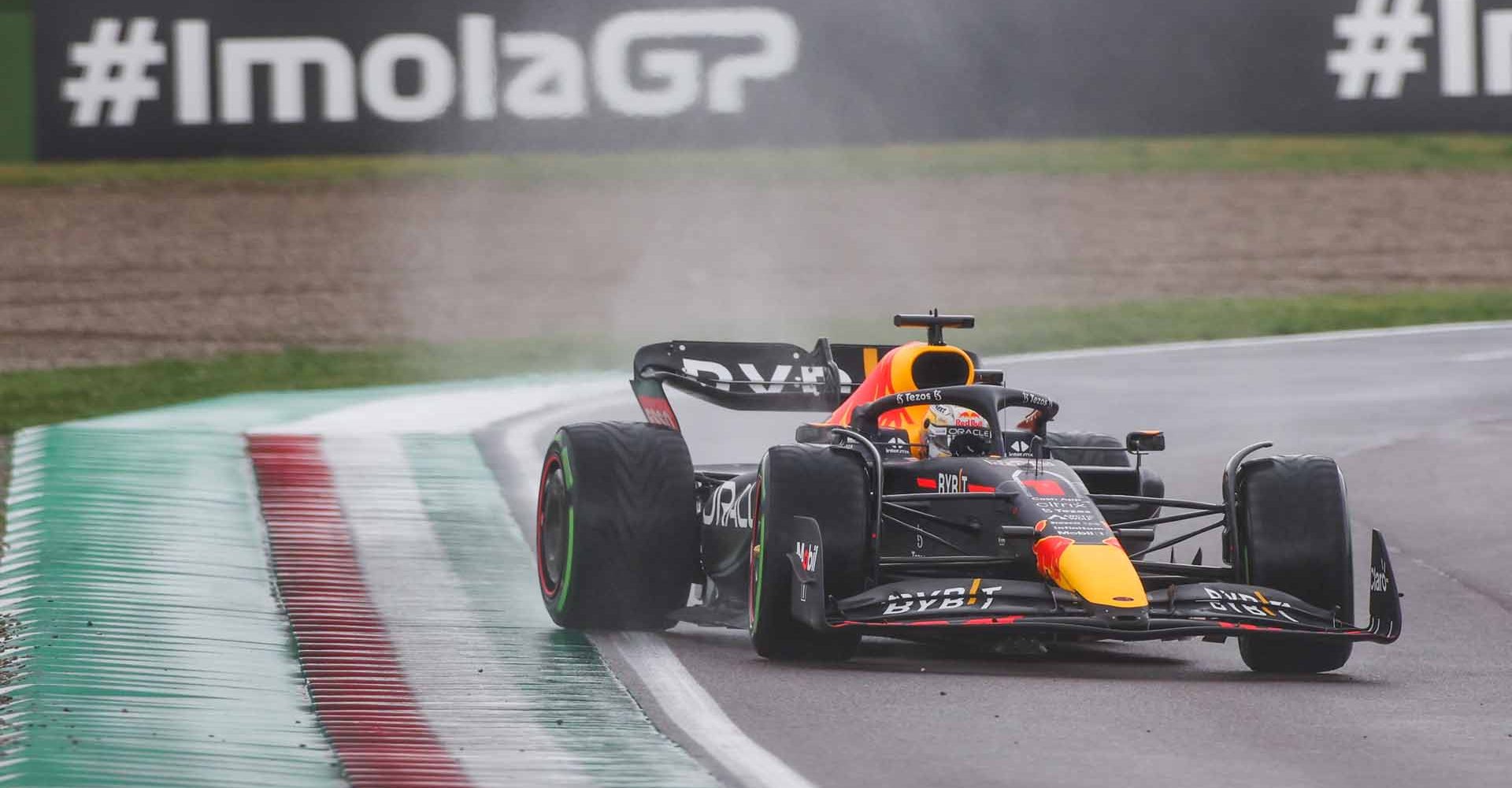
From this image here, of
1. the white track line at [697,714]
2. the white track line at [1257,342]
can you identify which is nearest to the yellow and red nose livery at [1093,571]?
the white track line at [697,714]

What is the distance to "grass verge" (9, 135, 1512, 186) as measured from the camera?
2728 centimetres

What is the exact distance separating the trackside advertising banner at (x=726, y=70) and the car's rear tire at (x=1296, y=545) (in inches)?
680

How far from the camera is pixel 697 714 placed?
25.0 feet

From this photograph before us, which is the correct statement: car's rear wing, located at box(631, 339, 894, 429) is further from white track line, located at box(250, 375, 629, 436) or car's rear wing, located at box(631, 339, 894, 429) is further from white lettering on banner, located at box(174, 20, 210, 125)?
white lettering on banner, located at box(174, 20, 210, 125)

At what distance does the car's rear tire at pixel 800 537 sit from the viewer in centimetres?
841

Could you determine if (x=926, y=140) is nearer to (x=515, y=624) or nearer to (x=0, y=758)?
(x=515, y=624)

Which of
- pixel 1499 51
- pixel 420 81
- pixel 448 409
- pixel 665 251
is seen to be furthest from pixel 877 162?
pixel 448 409

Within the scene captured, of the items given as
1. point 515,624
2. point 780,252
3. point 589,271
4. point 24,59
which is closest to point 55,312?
point 24,59

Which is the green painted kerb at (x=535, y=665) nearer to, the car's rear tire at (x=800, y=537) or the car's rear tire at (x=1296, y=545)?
the car's rear tire at (x=800, y=537)

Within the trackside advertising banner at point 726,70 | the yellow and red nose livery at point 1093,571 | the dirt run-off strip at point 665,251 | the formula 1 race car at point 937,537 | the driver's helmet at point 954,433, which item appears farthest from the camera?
the trackside advertising banner at point 726,70

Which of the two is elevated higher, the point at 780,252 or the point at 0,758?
the point at 780,252

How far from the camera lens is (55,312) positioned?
25047mm

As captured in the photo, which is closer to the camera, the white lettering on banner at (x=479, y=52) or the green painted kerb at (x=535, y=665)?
the green painted kerb at (x=535, y=665)

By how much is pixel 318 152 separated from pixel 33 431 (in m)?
11.2
